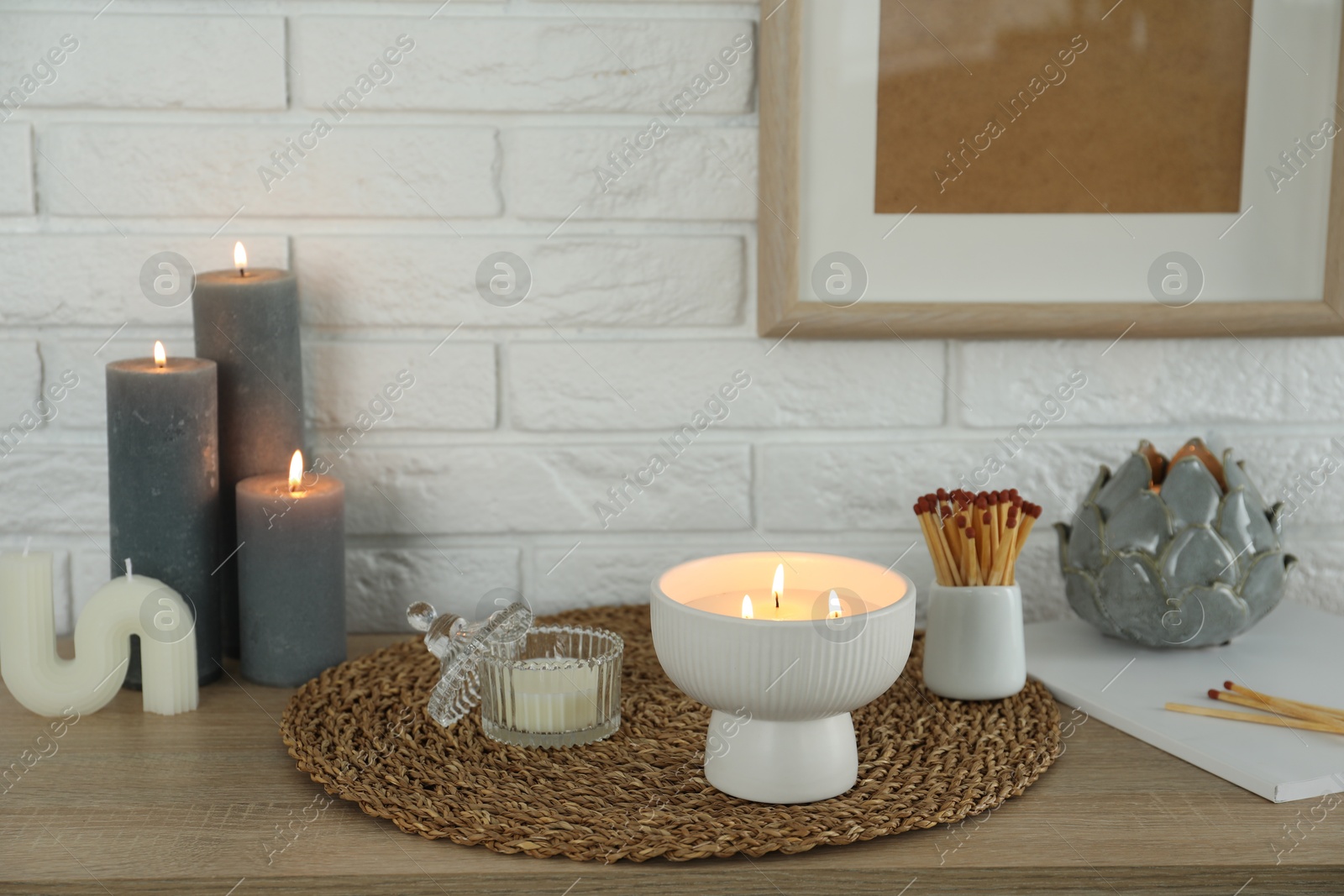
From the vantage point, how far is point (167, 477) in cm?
71

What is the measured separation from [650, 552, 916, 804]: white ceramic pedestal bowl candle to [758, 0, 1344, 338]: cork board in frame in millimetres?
280

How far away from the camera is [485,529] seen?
857 mm

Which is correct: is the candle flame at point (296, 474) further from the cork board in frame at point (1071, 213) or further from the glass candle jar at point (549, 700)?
the cork board in frame at point (1071, 213)

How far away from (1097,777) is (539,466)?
426 mm

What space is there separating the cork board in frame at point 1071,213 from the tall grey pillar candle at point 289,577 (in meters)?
0.32

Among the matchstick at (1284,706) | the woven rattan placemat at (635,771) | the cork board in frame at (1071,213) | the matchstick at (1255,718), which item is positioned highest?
the cork board in frame at (1071,213)

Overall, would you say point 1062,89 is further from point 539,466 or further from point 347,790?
point 347,790

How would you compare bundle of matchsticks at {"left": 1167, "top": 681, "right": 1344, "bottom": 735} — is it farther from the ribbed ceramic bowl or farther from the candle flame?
the candle flame

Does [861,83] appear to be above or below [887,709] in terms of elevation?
above

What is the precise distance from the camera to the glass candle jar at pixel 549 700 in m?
0.65

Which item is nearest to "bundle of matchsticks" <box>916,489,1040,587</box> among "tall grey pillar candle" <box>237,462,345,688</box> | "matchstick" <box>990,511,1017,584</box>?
"matchstick" <box>990,511,1017,584</box>

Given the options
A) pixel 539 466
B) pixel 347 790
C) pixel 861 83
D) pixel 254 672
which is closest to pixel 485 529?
pixel 539 466

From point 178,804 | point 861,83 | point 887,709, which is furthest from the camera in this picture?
point 861,83

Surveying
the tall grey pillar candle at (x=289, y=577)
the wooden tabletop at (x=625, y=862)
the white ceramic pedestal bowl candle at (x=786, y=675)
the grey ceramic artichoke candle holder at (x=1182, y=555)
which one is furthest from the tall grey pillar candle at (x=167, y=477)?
the grey ceramic artichoke candle holder at (x=1182, y=555)
